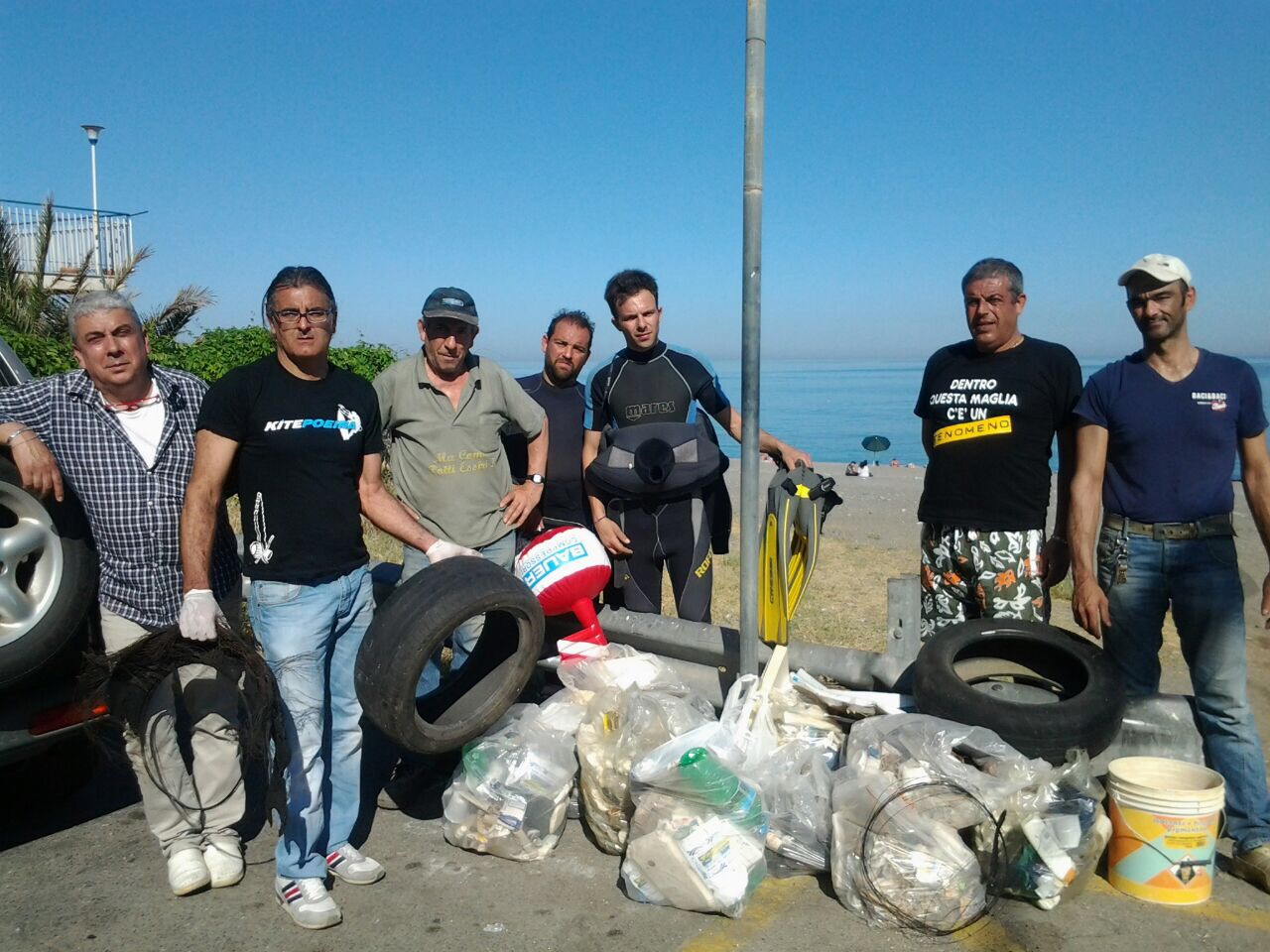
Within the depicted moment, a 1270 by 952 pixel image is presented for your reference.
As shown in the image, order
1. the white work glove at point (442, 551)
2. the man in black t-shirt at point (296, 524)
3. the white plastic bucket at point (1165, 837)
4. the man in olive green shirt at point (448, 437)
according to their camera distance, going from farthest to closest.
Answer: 1. the man in olive green shirt at point (448, 437)
2. the white work glove at point (442, 551)
3. the man in black t-shirt at point (296, 524)
4. the white plastic bucket at point (1165, 837)

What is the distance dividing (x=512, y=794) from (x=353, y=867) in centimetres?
65

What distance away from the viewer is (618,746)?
3982 millimetres

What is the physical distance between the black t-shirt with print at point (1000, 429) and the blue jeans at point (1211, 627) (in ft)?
1.40

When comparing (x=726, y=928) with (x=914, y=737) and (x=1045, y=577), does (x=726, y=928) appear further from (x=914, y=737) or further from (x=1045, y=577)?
(x=1045, y=577)

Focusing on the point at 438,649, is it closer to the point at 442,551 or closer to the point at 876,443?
the point at 442,551

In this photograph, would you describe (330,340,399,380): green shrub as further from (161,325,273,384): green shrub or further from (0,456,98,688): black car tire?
(0,456,98,688): black car tire

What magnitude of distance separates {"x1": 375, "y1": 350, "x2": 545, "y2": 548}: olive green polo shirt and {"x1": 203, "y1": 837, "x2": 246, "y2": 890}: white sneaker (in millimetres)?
1505

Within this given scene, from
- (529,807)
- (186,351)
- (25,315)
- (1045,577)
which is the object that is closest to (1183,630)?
(1045,577)

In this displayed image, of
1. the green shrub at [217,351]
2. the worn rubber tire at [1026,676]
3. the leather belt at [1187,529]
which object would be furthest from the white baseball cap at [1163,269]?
the green shrub at [217,351]

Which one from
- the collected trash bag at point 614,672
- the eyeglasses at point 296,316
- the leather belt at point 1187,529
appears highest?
the eyeglasses at point 296,316

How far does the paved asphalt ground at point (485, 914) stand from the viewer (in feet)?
11.1

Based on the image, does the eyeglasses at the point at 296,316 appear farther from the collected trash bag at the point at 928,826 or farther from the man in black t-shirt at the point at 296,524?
the collected trash bag at the point at 928,826

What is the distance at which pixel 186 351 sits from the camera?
14125mm

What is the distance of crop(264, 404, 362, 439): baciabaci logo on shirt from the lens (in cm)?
363
